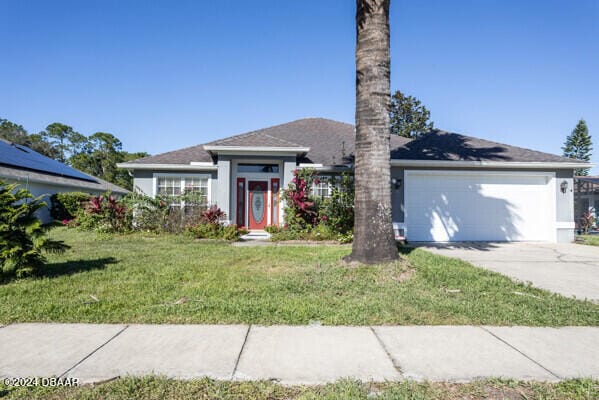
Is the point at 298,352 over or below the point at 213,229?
below

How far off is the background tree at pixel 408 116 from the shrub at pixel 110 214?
2896cm

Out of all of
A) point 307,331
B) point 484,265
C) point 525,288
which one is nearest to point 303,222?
point 484,265

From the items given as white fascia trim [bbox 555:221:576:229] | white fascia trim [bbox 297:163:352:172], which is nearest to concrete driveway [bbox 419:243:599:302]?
white fascia trim [bbox 555:221:576:229]

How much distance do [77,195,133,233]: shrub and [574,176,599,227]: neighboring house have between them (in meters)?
22.9

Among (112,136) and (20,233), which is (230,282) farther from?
(112,136)

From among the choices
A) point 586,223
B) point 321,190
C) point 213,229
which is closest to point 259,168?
point 321,190

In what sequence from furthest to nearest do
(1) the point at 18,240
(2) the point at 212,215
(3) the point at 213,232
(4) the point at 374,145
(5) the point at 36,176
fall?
(5) the point at 36,176
(2) the point at 212,215
(3) the point at 213,232
(4) the point at 374,145
(1) the point at 18,240

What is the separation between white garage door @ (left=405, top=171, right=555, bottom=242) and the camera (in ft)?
38.0

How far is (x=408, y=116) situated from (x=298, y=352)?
35.4 metres

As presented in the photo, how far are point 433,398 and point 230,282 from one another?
3582 millimetres

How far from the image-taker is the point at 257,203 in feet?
42.8

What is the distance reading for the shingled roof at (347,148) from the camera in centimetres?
1170

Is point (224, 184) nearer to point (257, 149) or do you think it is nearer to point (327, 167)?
point (257, 149)

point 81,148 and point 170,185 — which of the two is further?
point 81,148
